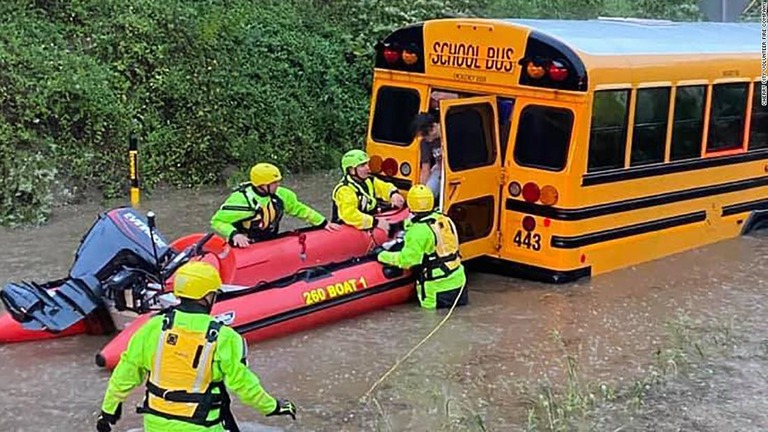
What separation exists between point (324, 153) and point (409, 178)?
5582 millimetres

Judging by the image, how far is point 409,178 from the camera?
36.1ft

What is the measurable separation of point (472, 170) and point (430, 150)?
69cm

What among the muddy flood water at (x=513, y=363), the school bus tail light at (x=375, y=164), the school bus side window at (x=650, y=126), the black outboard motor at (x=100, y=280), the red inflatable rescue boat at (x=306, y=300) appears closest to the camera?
the muddy flood water at (x=513, y=363)

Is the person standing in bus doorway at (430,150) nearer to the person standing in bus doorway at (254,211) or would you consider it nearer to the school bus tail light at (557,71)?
the school bus tail light at (557,71)

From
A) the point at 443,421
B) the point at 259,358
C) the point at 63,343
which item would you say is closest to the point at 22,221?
the point at 63,343

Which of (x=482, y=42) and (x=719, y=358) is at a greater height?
(x=482, y=42)

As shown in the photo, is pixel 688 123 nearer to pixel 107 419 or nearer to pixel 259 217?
pixel 259 217

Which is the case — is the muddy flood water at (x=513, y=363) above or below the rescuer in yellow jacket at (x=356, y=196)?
below

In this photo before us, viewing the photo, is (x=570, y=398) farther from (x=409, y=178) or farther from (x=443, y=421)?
(x=409, y=178)

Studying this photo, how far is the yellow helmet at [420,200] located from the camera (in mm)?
9297

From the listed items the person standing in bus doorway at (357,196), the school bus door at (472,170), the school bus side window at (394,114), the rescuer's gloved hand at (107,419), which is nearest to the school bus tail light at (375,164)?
the school bus side window at (394,114)

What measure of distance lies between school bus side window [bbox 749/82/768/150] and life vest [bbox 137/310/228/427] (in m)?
8.46

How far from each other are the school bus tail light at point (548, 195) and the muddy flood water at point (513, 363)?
793mm

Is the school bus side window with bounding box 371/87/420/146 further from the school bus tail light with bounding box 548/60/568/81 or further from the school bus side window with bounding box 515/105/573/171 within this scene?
the school bus tail light with bounding box 548/60/568/81
